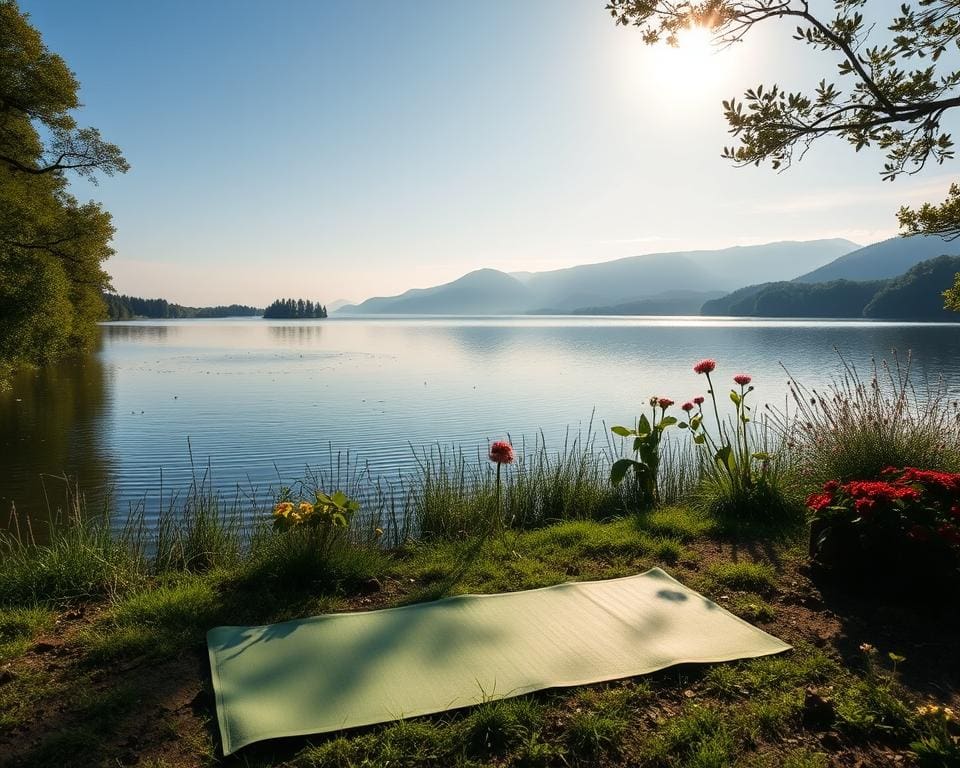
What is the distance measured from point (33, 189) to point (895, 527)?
21.7 meters

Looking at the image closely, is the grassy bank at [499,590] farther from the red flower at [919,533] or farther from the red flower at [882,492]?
the red flower at [882,492]

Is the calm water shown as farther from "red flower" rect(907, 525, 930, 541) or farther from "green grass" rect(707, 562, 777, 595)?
"red flower" rect(907, 525, 930, 541)

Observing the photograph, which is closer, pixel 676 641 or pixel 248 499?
pixel 676 641

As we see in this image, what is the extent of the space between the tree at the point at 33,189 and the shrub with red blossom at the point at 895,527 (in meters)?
18.8

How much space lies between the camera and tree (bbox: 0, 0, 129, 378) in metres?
15.7

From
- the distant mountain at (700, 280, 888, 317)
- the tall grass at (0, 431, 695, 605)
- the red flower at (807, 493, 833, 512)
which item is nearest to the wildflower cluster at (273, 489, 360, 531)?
the tall grass at (0, 431, 695, 605)

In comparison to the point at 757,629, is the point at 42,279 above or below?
above

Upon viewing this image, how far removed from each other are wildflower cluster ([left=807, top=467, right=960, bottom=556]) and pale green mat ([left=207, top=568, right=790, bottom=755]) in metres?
1.22

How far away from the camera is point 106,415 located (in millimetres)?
16141

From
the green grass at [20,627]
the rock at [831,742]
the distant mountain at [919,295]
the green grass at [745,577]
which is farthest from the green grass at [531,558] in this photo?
the distant mountain at [919,295]

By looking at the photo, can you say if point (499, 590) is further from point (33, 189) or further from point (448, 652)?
point (33, 189)

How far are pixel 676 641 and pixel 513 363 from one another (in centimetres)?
2800

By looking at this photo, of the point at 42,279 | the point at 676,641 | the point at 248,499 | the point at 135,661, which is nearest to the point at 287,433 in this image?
the point at 248,499

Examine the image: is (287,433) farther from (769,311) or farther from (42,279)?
(769,311)
